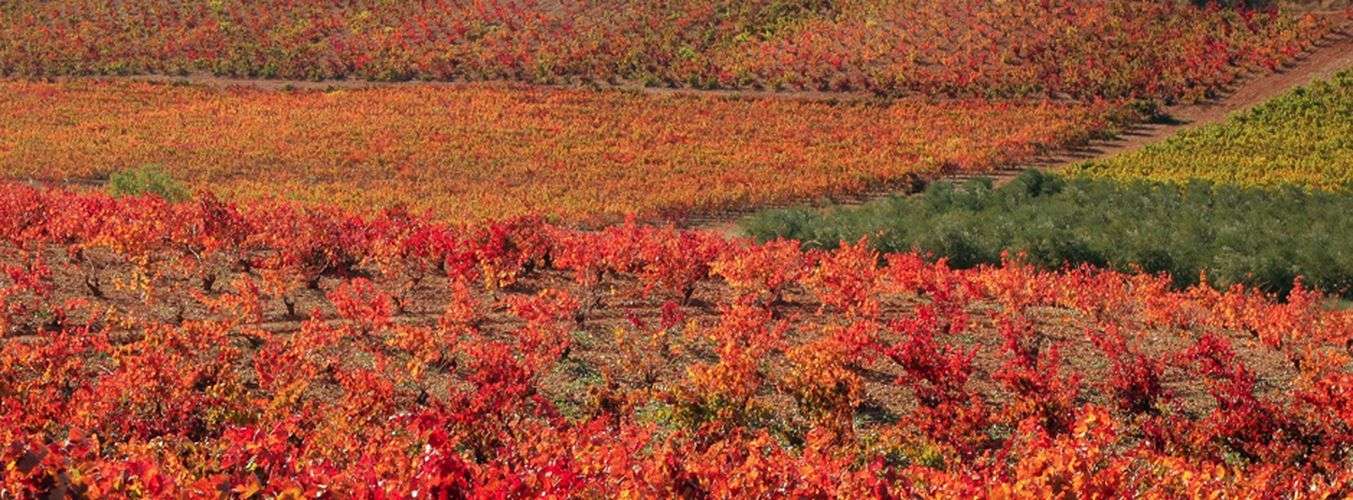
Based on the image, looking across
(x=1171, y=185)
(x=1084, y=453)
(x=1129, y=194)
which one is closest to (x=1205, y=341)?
(x=1084, y=453)

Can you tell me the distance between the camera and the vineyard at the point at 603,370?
348 inches

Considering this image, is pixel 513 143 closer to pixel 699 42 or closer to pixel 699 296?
pixel 699 42

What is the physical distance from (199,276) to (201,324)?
13.7ft

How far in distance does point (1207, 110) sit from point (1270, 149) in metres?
8.66

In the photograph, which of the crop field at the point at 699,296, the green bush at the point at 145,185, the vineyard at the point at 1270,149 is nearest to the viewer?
the crop field at the point at 699,296

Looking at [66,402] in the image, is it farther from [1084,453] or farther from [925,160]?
[925,160]

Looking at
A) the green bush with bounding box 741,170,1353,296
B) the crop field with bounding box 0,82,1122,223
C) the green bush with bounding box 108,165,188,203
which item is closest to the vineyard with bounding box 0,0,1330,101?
the crop field with bounding box 0,82,1122,223

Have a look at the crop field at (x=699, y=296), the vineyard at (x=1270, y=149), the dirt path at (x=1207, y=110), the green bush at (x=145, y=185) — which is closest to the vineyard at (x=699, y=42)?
the dirt path at (x=1207, y=110)

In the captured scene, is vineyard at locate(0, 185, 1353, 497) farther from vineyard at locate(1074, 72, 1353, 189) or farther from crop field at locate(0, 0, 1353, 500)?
vineyard at locate(1074, 72, 1353, 189)

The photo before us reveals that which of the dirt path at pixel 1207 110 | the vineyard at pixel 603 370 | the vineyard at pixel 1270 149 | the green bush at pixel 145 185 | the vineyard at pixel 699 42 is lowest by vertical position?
the vineyard at pixel 699 42

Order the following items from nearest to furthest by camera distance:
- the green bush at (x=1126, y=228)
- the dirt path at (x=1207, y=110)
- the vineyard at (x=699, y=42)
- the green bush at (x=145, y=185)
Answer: the green bush at (x=1126, y=228)
the green bush at (x=145, y=185)
the dirt path at (x=1207, y=110)
the vineyard at (x=699, y=42)

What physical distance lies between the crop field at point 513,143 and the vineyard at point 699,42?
3.00 m

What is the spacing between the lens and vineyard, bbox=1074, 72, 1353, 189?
4022cm

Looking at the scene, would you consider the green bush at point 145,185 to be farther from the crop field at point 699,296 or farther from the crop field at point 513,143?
the crop field at point 513,143
